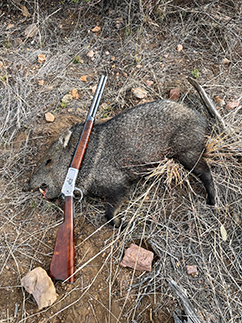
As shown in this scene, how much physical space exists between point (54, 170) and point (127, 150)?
2.99 feet

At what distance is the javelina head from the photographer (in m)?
3.09

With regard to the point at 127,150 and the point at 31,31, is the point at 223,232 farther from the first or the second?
the point at 31,31

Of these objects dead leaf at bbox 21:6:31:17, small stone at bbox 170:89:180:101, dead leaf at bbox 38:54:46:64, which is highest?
dead leaf at bbox 21:6:31:17

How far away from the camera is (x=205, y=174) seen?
3.22 m

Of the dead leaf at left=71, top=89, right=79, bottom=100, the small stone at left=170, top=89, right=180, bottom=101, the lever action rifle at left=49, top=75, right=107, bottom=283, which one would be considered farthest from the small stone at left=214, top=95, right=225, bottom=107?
the dead leaf at left=71, top=89, right=79, bottom=100

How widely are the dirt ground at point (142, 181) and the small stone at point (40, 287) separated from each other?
0.39ft

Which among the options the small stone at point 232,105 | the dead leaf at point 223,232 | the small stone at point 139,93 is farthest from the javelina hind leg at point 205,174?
the small stone at point 139,93

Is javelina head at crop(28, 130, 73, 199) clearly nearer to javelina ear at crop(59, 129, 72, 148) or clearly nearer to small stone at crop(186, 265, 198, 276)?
javelina ear at crop(59, 129, 72, 148)

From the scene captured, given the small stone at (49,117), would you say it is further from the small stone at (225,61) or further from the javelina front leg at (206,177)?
the small stone at (225,61)

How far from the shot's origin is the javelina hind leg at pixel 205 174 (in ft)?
10.5

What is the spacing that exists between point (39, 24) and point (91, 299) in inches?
163

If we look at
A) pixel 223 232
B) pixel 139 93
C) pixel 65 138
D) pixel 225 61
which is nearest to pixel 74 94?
pixel 139 93

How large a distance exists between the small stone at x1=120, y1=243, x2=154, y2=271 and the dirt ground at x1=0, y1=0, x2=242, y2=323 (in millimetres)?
75

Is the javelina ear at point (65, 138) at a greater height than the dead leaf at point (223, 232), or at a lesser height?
greater
